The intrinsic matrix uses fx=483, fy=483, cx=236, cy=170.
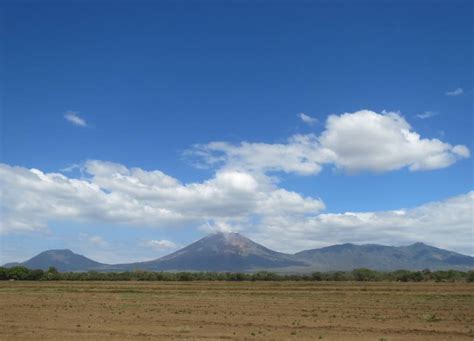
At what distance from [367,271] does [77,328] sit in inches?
4101

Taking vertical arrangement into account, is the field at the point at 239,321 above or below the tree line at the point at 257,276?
below

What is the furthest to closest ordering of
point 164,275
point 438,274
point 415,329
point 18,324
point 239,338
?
point 164,275 < point 438,274 < point 18,324 < point 415,329 < point 239,338

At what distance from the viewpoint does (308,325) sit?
32.5 m

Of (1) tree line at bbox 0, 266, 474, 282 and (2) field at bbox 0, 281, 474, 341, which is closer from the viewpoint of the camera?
(2) field at bbox 0, 281, 474, 341

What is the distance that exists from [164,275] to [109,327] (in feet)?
322

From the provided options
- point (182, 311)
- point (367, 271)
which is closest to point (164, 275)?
point (367, 271)

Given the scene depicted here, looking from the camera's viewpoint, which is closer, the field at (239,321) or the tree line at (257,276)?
the field at (239,321)

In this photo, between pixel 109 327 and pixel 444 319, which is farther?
pixel 444 319

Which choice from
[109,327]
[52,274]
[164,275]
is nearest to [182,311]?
[109,327]

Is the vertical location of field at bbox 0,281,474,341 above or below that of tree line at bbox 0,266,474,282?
below

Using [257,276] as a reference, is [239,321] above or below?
below

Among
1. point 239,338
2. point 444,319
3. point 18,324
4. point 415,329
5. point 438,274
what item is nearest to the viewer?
point 239,338

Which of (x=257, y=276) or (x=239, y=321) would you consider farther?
(x=257, y=276)

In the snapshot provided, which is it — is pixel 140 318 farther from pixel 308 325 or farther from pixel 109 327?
pixel 308 325
